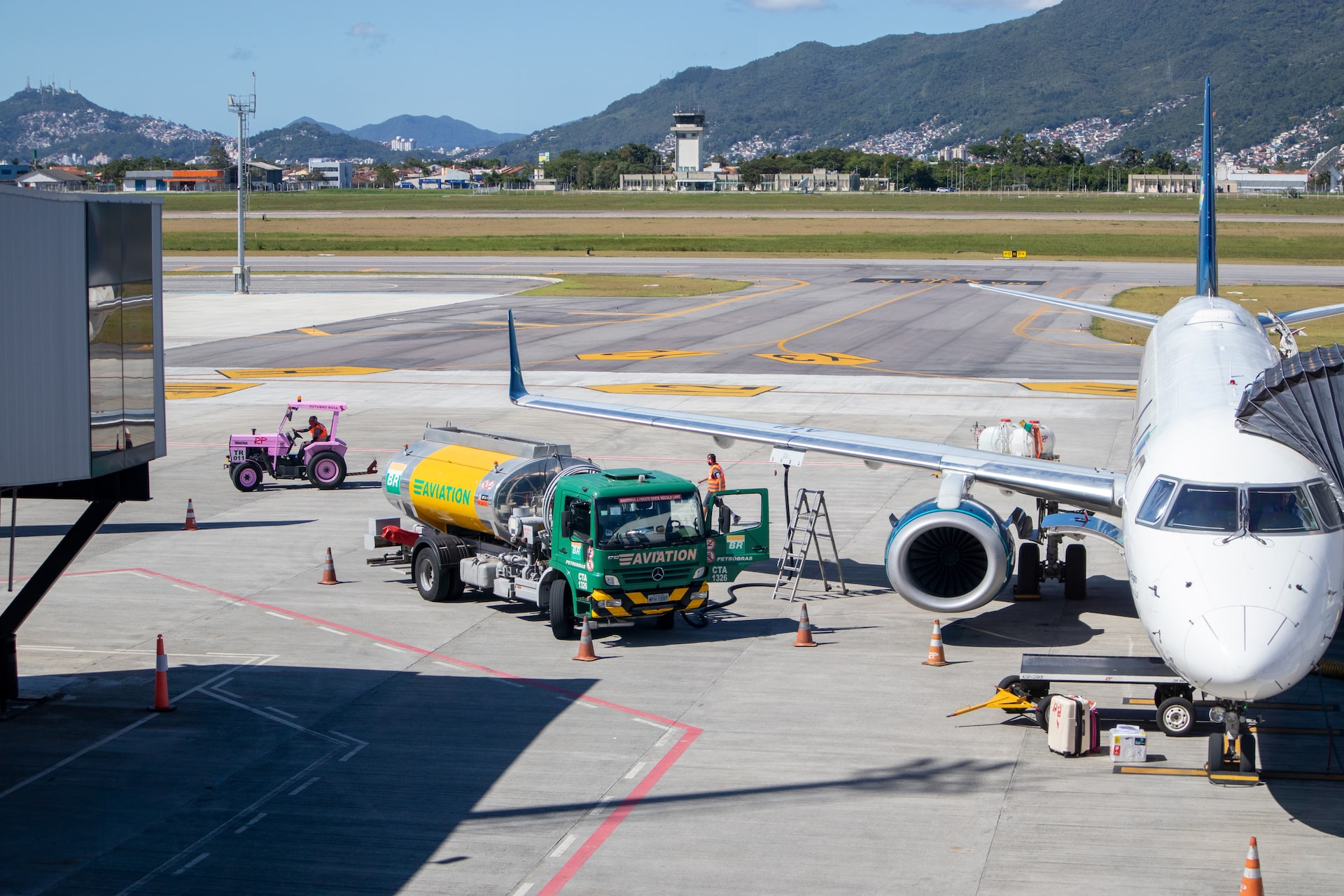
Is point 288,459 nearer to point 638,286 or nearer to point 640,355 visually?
point 640,355

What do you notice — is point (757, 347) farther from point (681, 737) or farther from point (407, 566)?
point (681, 737)

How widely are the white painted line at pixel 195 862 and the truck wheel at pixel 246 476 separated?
21.2 m

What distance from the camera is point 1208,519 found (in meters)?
14.8

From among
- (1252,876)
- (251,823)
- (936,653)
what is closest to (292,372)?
(936,653)

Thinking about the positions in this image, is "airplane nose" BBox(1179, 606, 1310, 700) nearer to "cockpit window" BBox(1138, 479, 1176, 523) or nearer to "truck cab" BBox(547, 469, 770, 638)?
"cockpit window" BBox(1138, 479, 1176, 523)

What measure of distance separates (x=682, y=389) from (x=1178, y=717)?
33.5 metres

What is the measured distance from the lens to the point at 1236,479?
1498cm

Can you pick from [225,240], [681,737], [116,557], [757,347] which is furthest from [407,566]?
[225,240]

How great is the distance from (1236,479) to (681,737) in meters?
7.51

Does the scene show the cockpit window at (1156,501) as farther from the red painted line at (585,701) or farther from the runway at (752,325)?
the runway at (752,325)

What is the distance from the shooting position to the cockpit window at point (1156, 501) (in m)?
15.4

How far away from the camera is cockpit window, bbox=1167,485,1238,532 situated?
48.2ft

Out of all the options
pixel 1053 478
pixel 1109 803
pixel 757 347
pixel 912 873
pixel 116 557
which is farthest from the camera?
pixel 757 347

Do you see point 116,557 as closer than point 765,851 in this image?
No
